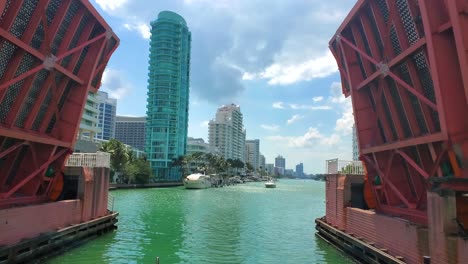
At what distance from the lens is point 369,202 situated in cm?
2220

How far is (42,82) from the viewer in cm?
1866

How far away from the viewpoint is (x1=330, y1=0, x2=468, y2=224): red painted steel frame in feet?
42.8

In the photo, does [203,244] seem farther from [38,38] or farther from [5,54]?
[5,54]

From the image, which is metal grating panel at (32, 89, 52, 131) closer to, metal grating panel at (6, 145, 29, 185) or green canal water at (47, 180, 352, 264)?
metal grating panel at (6, 145, 29, 185)

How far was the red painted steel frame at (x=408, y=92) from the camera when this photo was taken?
42.8 ft

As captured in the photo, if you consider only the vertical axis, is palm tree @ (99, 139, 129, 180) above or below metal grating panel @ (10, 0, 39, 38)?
below

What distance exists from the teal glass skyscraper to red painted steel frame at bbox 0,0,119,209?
130 m

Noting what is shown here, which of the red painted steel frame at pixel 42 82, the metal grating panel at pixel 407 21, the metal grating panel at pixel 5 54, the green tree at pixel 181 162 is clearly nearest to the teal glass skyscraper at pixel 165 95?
the green tree at pixel 181 162

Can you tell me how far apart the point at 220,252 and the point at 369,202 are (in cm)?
863

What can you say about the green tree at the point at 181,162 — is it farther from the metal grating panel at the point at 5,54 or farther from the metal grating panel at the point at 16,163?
the metal grating panel at the point at 5,54

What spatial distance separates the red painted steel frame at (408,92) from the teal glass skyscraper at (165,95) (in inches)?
5193

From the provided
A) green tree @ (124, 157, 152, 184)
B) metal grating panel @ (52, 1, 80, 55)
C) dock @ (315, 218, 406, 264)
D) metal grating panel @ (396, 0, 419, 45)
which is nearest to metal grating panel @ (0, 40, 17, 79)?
metal grating panel @ (52, 1, 80, 55)

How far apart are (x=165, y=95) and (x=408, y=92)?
459 ft

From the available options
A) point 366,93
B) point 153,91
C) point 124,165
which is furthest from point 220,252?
point 153,91
